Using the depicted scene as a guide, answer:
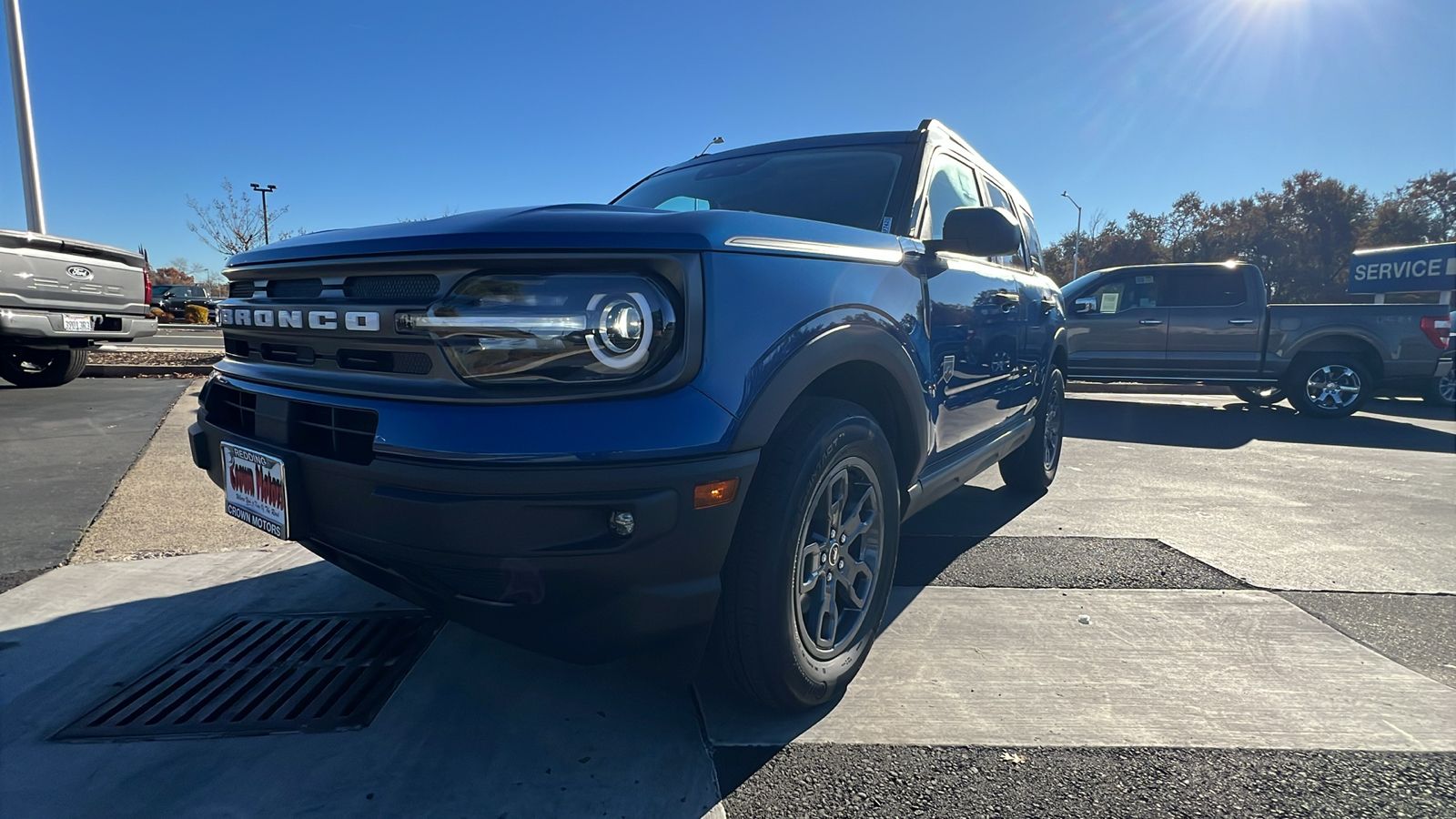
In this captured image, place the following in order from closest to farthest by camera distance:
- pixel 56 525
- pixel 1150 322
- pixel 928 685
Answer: pixel 928 685 → pixel 56 525 → pixel 1150 322

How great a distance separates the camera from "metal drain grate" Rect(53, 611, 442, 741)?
2.08 m

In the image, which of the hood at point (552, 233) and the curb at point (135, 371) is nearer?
the hood at point (552, 233)

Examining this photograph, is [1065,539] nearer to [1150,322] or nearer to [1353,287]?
[1150,322]

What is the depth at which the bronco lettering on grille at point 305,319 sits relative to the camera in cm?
181

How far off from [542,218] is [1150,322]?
1010 cm

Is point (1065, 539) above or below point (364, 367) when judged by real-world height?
below

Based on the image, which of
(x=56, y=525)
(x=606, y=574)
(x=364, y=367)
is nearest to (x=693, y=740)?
(x=606, y=574)

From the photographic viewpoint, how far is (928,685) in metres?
2.41

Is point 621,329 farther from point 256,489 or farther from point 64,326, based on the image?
point 64,326

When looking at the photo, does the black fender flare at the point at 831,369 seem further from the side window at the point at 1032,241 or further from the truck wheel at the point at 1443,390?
the truck wheel at the point at 1443,390

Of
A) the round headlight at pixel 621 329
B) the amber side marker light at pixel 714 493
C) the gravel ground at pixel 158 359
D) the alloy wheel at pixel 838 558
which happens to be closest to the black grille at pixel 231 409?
the round headlight at pixel 621 329

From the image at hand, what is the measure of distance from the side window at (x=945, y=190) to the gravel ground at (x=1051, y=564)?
57.4 inches

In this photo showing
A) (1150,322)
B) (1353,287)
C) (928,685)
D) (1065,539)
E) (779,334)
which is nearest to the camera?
(779,334)

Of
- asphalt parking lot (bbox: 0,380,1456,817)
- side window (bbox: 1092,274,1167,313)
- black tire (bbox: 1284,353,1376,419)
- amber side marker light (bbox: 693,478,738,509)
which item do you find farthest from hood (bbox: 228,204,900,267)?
black tire (bbox: 1284,353,1376,419)
